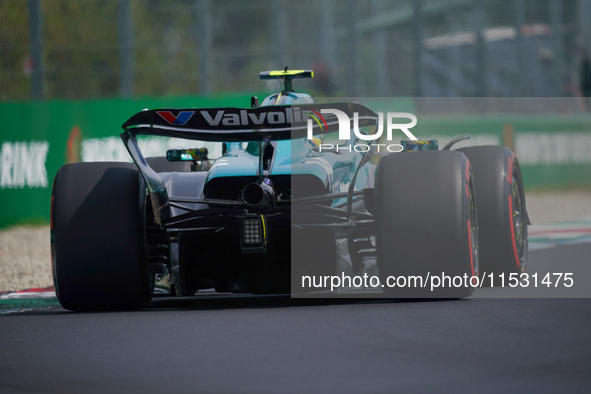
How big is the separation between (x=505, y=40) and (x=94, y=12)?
16.9 m

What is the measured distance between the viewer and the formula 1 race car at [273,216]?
22.7ft

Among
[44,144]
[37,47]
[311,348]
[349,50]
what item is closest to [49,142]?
[44,144]

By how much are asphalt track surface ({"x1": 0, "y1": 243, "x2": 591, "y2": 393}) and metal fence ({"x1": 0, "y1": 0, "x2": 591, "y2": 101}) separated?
981 cm

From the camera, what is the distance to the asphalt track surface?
15.1 feet

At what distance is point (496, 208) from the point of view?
25.8 ft

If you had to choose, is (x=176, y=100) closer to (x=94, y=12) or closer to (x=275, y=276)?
(x=275, y=276)

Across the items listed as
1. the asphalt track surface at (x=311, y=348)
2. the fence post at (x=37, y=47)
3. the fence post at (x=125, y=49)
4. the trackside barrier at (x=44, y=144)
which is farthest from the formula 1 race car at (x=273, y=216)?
the fence post at (x=125, y=49)

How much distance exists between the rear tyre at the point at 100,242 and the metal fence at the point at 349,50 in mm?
9270

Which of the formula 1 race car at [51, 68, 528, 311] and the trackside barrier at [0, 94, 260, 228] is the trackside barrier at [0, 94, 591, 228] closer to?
the trackside barrier at [0, 94, 260, 228]

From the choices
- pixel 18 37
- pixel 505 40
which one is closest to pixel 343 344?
pixel 18 37

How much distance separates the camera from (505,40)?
2150cm

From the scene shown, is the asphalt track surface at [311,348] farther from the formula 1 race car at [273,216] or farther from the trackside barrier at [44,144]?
the trackside barrier at [44,144]

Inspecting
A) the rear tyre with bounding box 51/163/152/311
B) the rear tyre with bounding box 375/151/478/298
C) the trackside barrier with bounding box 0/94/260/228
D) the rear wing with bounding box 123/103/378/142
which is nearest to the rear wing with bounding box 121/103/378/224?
the rear wing with bounding box 123/103/378/142

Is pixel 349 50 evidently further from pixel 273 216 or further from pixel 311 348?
pixel 311 348
